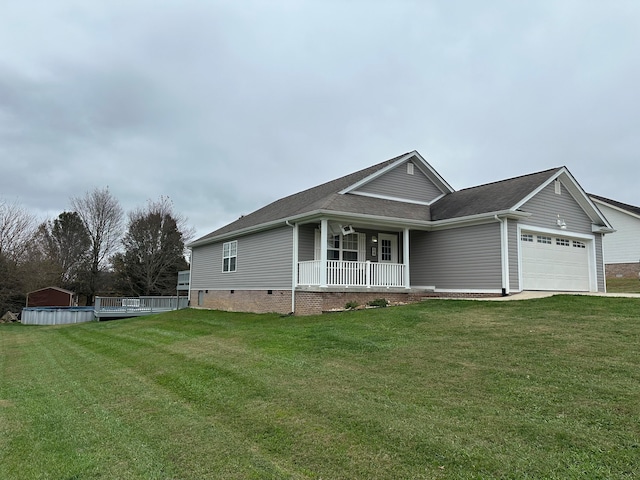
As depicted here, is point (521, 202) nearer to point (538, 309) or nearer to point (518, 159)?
point (538, 309)

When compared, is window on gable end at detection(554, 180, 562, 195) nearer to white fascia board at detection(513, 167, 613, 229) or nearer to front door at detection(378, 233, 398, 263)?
white fascia board at detection(513, 167, 613, 229)

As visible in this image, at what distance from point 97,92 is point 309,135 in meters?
9.63

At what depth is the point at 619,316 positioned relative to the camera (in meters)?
9.04

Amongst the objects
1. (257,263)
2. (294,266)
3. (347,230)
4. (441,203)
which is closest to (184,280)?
(257,263)

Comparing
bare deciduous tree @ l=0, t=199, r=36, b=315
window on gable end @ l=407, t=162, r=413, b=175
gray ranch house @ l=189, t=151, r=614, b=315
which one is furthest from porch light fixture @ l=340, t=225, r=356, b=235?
bare deciduous tree @ l=0, t=199, r=36, b=315

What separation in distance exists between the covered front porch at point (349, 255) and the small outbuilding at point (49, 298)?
24.7 m

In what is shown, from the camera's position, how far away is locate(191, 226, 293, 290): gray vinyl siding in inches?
618

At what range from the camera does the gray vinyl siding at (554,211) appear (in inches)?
595

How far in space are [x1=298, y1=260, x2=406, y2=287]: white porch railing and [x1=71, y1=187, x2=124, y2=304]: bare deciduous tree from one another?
30.8 m

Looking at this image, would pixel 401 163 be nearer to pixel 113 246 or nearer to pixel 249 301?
pixel 249 301

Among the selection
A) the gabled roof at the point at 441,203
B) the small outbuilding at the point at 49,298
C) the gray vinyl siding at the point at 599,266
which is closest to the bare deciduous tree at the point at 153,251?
the small outbuilding at the point at 49,298

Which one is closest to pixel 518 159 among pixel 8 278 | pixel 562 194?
pixel 562 194

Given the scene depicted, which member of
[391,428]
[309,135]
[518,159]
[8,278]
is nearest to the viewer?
[391,428]

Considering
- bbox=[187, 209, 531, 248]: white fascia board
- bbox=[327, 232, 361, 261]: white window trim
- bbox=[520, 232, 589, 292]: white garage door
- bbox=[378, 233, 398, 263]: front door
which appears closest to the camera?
bbox=[187, 209, 531, 248]: white fascia board
